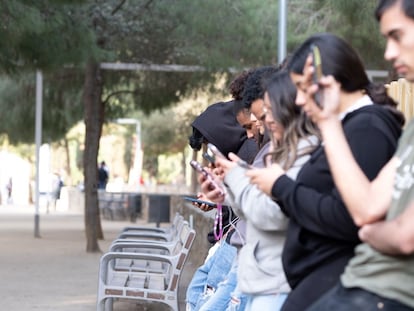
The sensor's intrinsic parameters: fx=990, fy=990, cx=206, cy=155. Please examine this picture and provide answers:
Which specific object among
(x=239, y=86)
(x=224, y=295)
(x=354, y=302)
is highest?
(x=239, y=86)

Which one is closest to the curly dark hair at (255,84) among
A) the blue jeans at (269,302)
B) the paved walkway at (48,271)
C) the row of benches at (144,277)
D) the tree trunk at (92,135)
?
the blue jeans at (269,302)

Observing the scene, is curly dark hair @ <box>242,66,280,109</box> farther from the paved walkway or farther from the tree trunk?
the tree trunk

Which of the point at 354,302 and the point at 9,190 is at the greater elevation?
the point at 354,302

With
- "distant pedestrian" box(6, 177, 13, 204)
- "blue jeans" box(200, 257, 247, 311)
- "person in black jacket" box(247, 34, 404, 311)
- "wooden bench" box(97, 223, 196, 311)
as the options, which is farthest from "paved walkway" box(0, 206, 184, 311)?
"distant pedestrian" box(6, 177, 13, 204)

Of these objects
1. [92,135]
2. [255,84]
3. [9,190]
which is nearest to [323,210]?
[255,84]

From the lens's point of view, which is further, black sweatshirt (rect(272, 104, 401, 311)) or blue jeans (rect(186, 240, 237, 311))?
blue jeans (rect(186, 240, 237, 311))

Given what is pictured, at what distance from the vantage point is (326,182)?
3174 millimetres

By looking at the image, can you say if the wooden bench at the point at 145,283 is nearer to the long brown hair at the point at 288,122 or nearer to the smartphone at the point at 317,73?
the long brown hair at the point at 288,122

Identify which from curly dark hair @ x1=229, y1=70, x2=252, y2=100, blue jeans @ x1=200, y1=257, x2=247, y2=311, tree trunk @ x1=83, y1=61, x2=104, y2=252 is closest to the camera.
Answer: blue jeans @ x1=200, y1=257, x2=247, y2=311

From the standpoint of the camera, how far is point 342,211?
9.83 feet

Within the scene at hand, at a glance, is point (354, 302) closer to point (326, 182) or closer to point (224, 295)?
point (326, 182)

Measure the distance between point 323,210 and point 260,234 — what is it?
2.25ft

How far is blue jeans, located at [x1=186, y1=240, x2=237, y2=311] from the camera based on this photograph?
5551 millimetres

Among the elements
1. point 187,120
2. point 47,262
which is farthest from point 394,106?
point 187,120
